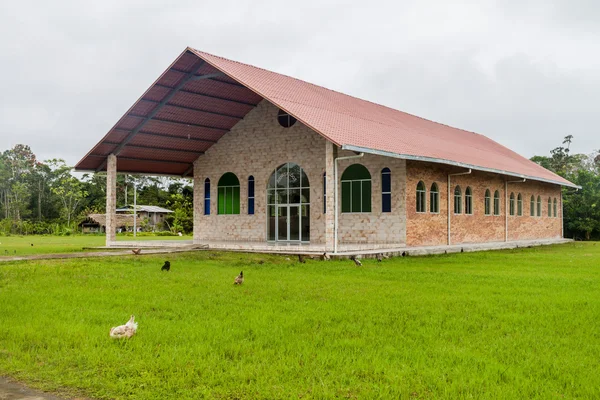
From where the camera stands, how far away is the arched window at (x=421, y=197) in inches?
948

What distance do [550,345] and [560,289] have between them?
5.25m

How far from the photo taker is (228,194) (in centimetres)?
2839

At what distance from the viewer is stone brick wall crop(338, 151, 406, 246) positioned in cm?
2316

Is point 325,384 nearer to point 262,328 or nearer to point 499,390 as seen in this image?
point 499,390

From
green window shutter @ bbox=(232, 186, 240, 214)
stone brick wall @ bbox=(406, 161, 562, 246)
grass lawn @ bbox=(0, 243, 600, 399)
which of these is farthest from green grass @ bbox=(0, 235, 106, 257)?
stone brick wall @ bbox=(406, 161, 562, 246)

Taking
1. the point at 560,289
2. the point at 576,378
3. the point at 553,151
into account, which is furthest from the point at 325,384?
the point at 553,151

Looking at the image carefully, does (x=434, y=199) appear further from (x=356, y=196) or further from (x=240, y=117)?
(x=240, y=117)

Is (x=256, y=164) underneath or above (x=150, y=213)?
above

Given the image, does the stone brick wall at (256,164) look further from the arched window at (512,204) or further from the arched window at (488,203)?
the arched window at (512,204)

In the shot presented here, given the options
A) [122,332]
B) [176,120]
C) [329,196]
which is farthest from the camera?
[176,120]

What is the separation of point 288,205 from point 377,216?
14.2ft

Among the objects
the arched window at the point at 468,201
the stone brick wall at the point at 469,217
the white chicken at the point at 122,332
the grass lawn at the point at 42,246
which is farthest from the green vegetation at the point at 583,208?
the white chicken at the point at 122,332

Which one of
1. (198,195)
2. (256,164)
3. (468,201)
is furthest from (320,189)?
(468,201)

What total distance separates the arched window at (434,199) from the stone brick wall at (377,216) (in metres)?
2.13
